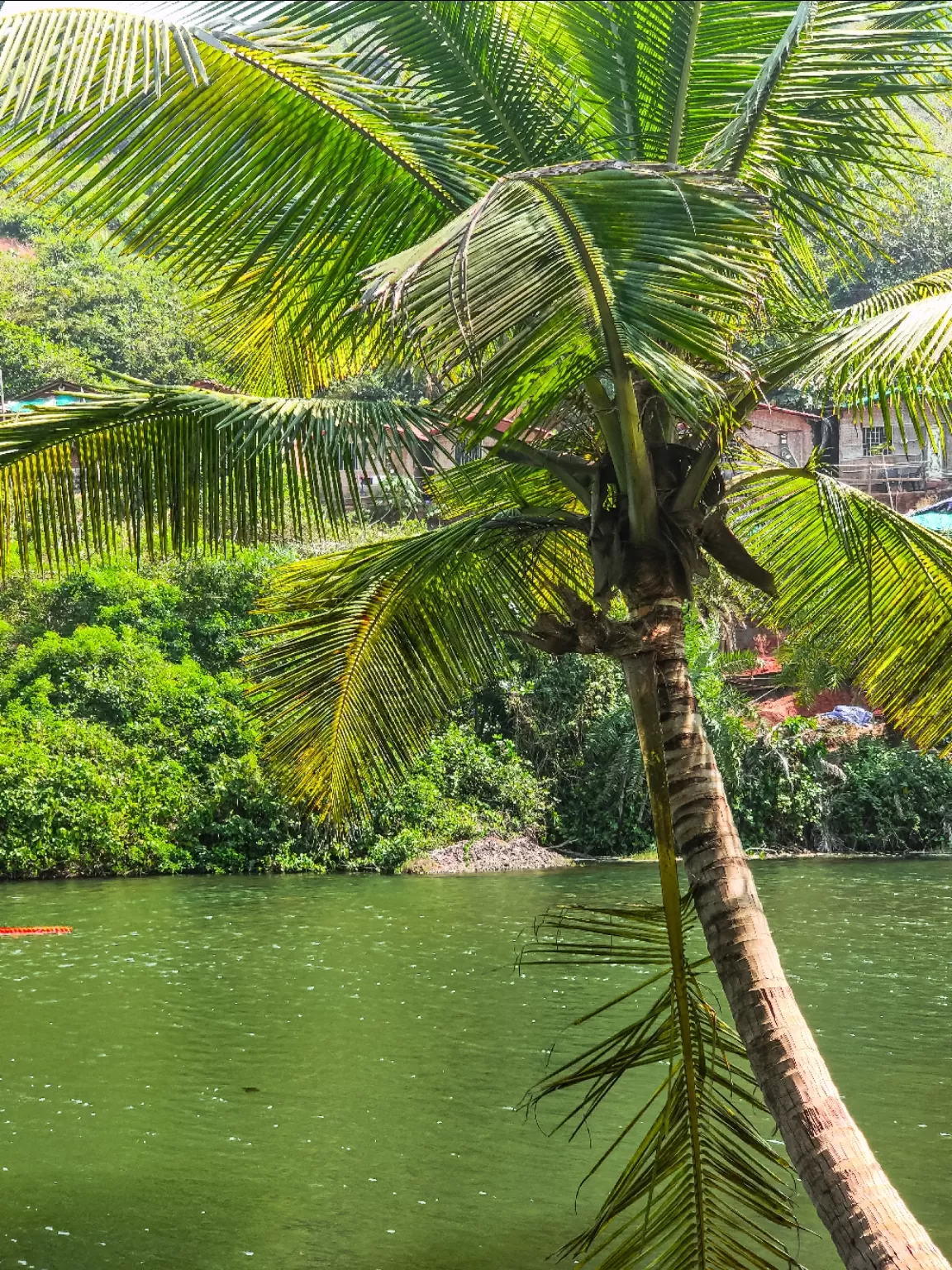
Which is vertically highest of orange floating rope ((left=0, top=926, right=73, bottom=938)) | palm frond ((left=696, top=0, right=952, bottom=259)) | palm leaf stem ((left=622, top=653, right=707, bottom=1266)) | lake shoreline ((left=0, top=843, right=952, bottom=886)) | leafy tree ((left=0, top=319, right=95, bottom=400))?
leafy tree ((left=0, top=319, right=95, bottom=400))

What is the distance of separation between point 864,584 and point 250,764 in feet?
52.8

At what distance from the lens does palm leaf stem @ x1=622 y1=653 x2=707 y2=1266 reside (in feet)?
13.9

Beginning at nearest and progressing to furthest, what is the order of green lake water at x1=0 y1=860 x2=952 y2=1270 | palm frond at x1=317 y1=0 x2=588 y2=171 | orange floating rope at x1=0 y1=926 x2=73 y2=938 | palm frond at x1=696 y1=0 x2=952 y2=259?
palm frond at x1=696 y1=0 x2=952 y2=259, palm frond at x1=317 y1=0 x2=588 y2=171, green lake water at x1=0 y1=860 x2=952 y2=1270, orange floating rope at x1=0 y1=926 x2=73 y2=938

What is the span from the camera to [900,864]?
20.5 metres

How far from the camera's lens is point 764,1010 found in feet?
13.8

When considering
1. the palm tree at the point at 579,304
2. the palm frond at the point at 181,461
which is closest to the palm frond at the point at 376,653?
the palm tree at the point at 579,304

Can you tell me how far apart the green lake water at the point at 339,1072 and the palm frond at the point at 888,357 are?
153 inches

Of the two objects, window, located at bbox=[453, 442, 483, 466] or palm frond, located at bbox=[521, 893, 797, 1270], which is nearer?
palm frond, located at bbox=[521, 893, 797, 1270]

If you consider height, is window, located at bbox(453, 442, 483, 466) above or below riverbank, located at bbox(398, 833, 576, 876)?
above

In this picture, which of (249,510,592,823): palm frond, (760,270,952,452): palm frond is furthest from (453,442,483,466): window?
(760,270,952,452): palm frond

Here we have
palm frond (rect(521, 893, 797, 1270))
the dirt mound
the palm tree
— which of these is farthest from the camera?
the dirt mound

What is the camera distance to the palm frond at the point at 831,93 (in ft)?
14.4

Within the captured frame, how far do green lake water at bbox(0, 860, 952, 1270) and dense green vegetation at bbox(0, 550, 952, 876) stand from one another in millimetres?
3219

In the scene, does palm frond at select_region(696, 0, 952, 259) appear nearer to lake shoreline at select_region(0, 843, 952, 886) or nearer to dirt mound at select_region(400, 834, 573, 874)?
lake shoreline at select_region(0, 843, 952, 886)
